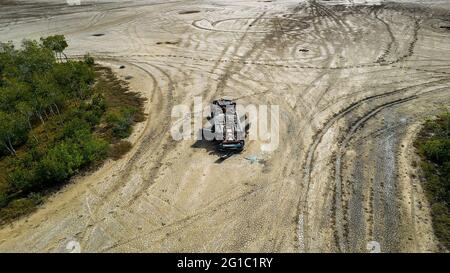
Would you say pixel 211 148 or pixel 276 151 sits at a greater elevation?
pixel 211 148

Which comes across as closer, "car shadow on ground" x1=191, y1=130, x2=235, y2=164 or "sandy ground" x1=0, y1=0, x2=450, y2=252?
"sandy ground" x1=0, y1=0, x2=450, y2=252

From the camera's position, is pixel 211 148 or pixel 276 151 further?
pixel 211 148

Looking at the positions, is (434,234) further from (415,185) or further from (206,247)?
(206,247)

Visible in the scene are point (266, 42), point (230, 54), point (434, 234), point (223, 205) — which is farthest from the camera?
point (266, 42)

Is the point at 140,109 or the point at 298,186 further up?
the point at 140,109

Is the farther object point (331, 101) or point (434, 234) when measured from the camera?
point (331, 101)

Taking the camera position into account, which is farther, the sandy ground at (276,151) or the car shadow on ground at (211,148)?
the car shadow on ground at (211,148)

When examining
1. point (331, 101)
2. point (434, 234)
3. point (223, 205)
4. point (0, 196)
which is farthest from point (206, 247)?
point (331, 101)
